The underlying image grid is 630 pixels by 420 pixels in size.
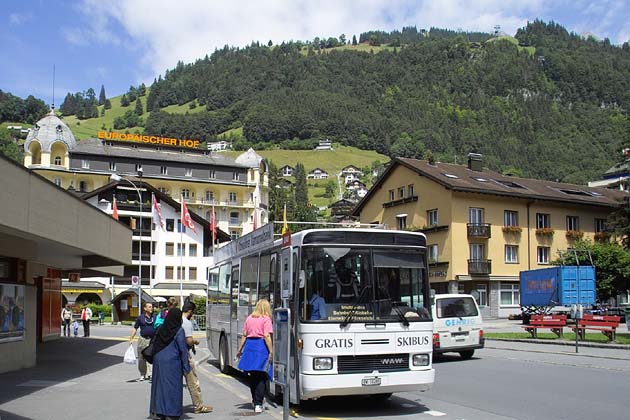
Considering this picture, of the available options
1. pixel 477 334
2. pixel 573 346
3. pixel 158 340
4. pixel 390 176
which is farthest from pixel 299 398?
pixel 390 176

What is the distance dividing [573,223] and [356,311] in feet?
176

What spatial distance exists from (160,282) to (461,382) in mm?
64701

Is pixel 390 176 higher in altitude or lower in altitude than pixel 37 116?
lower

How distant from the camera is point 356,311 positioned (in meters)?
11.2

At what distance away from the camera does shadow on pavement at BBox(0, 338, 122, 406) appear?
14.5 m

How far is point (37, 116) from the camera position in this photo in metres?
191

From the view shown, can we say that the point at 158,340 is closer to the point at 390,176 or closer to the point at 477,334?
the point at 477,334

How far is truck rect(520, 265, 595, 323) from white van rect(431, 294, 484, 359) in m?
20.4

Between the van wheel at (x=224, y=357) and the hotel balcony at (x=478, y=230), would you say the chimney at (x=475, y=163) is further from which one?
the van wheel at (x=224, y=357)

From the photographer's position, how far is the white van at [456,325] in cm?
2111

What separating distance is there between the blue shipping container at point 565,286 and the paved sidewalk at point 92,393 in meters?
27.3

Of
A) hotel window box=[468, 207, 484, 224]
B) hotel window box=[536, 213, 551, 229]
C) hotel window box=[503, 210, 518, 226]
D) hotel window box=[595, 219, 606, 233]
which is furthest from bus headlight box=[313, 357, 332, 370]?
hotel window box=[595, 219, 606, 233]

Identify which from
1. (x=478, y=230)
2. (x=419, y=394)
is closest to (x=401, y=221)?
(x=478, y=230)

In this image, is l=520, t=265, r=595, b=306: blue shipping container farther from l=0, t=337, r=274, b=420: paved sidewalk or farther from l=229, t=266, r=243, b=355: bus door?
l=229, t=266, r=243, b=355: bus door
